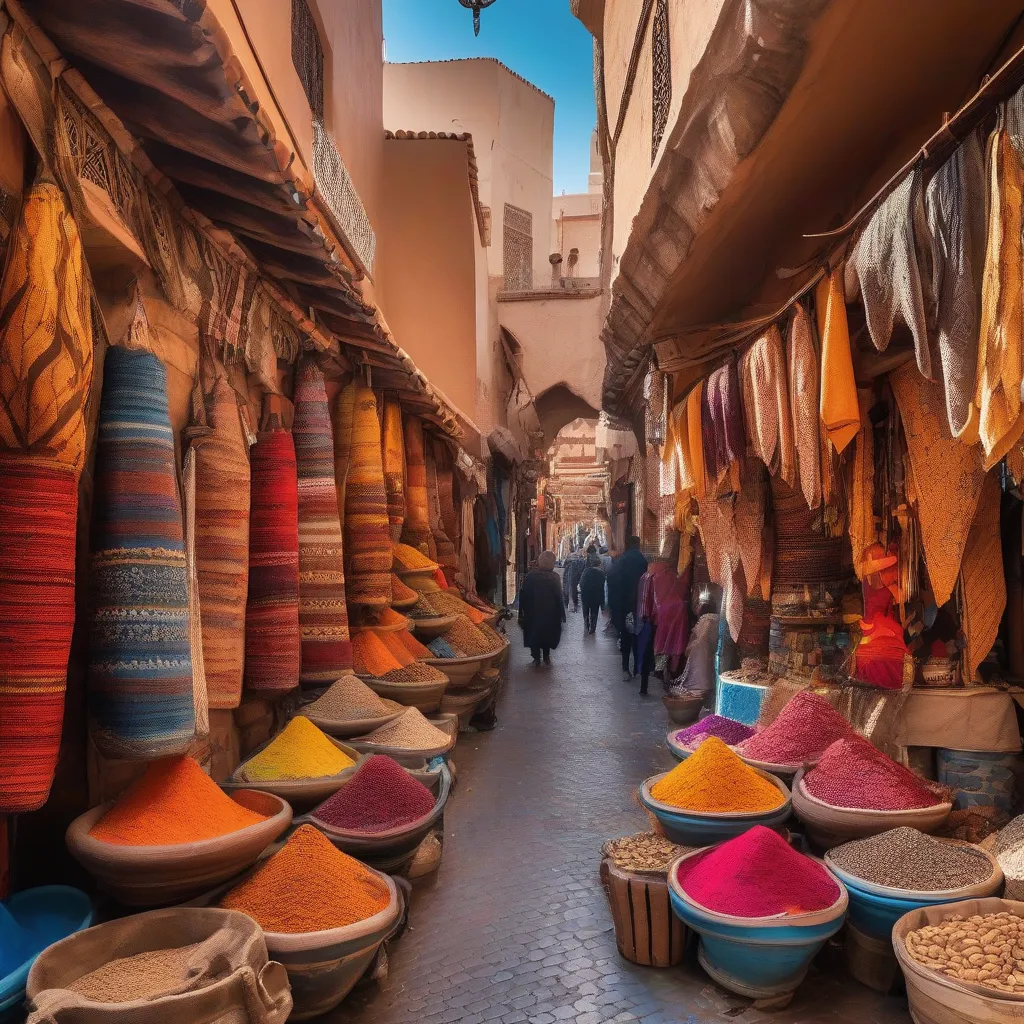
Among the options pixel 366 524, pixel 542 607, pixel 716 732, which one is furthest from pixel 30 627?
pixel 542 607

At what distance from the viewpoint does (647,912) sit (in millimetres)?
2670

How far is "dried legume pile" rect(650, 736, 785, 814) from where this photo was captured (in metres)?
2.91

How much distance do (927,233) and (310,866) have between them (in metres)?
2.38

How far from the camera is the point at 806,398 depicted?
3105 mm

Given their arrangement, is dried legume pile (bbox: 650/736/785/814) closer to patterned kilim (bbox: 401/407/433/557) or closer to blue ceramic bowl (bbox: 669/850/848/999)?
blue ceramic bowl (bbox: 669/850/848/999)

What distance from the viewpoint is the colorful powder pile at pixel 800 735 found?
3.29 meters

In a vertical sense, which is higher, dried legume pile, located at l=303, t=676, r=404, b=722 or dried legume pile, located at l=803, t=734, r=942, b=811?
dried legume pile, located at l=303, t=676, r=404, b=722

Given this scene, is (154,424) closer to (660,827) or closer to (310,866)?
(310,866)

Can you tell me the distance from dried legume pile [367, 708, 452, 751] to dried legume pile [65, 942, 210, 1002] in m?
1.67

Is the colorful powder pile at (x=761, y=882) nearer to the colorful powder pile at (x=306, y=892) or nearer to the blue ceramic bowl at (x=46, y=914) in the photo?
the colorful powder pile at (x=306, y=892)

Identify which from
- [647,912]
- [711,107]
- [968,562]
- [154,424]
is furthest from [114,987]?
[711,107]

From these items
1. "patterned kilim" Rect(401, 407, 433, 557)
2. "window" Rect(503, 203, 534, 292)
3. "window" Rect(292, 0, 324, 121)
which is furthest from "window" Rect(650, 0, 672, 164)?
"window" Rect(503, 203, 534, 292)

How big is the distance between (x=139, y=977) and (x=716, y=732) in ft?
8.74

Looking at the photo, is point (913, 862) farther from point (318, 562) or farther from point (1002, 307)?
point (318, 562)
